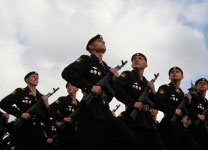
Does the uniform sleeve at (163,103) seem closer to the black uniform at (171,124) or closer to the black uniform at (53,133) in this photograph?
the black uniform at (171,124)

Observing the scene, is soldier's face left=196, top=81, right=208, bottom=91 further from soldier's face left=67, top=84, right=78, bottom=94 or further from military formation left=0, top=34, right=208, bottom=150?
soldier's face left=67, top=84, right=78, bottom=94

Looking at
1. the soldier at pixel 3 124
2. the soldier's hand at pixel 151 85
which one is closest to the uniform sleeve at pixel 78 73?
the soldier's hand at pixel 151 85

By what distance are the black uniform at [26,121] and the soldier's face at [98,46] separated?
2.68 m

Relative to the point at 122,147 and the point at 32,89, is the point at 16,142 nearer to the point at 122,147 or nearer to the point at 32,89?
the point at 32,89

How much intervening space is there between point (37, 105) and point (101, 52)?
2683 millimetres

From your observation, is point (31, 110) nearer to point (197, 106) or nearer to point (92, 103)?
point (92, 103)

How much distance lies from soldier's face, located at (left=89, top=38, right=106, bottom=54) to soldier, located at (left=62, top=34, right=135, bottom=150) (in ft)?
0.63

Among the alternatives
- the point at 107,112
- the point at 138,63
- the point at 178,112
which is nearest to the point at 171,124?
the point at 178,112

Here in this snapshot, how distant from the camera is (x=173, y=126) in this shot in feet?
24.5

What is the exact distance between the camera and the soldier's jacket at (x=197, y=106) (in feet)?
28.5

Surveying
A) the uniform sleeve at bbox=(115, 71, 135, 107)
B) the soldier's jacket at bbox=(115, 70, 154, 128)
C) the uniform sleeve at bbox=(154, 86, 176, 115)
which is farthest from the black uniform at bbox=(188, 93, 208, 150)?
the uniform sleeve at bbox=(115, 71, 135, 107)

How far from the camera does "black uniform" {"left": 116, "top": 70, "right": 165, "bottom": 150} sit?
664 centimetres

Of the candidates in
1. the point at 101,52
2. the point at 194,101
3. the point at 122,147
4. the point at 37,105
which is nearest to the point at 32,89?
the point at 37,105

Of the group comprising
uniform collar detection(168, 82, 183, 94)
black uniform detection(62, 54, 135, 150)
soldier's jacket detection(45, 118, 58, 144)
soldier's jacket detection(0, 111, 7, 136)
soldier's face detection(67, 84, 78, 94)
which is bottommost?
black uniform detection(62, 54, 135, 150)
